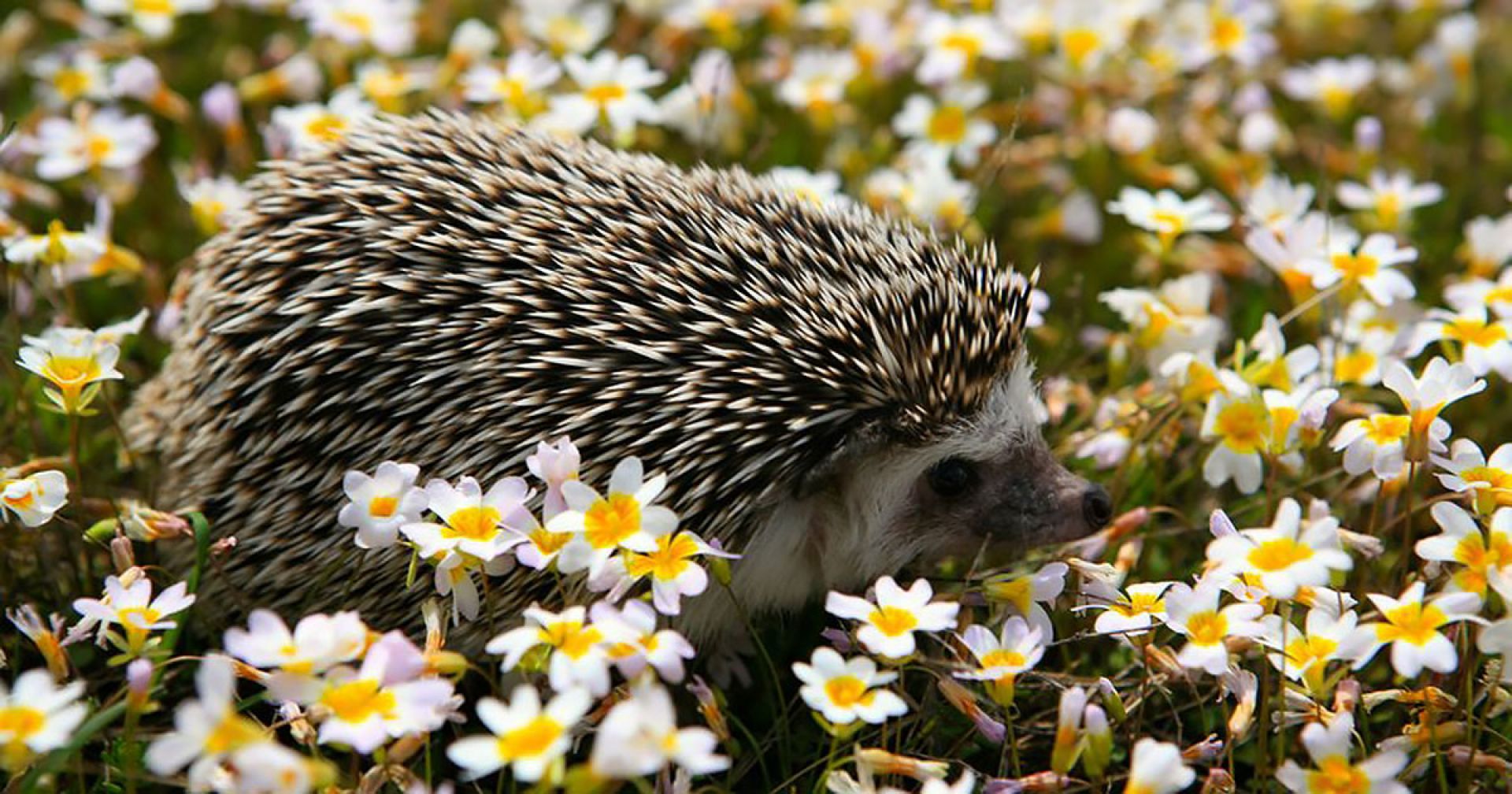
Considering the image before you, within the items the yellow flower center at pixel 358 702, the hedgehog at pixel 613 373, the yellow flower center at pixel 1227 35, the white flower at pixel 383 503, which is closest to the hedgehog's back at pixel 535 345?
the hedgehog at pixel 613 373

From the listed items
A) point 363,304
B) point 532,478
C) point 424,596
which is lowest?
point 424,596

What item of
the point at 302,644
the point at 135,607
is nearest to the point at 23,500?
the point at 135,607

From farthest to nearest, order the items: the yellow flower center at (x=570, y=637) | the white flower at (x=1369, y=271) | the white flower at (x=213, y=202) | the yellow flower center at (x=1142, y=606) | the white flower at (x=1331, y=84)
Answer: the white flower at (x=1331, y=84) → the white flower at (x=213, y=202) → the white flower at (x=1369, y=271) → the yellow flower center at (x=1142, y=606) → the yellow flower center at (x=570, y=637)

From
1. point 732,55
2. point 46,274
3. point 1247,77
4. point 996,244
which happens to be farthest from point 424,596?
point 1247,77

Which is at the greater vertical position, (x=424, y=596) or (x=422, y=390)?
(x=422, y=390)

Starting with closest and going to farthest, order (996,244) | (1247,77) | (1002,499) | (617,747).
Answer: (617,747), (1002,499), (996,244), (1247,77)

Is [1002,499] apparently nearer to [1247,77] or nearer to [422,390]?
[422,390]

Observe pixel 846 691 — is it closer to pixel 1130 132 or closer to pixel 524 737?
pixel 524 737

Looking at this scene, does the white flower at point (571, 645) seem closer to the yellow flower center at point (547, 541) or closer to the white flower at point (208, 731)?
the yellow flower center at point (547, 541)
